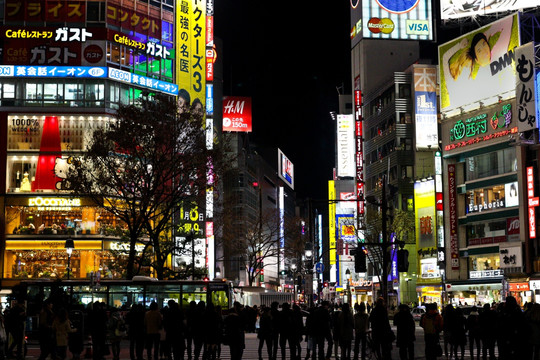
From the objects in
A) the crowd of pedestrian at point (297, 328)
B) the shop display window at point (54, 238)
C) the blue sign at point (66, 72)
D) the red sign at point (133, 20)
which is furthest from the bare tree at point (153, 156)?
the red sign at point (133, 20)

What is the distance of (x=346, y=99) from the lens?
157 m

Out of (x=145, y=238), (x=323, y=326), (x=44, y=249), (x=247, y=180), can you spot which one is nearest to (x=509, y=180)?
(x=145, y=238)

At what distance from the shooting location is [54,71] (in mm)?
67062

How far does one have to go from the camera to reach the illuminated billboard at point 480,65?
231 ft

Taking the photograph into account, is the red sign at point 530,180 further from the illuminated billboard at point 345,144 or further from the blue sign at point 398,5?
the illuminated billboard at point 345,144

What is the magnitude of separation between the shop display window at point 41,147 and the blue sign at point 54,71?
11.2ft

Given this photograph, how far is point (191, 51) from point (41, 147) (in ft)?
58.8

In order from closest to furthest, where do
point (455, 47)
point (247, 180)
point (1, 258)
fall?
point (1, 258)
point (455, 47)
point (247, 180)

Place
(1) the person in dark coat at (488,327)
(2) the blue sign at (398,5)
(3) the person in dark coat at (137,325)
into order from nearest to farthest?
(1) the person in dark coat at (488,327)
(3) the person in dark coat at (137,325)
(2) the blue sign at (398,5)

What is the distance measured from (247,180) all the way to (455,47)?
224 ft

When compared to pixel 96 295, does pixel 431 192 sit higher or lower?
higher

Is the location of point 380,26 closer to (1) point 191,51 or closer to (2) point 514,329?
(1) point 191,51

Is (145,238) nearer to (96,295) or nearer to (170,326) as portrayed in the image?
(96,295)

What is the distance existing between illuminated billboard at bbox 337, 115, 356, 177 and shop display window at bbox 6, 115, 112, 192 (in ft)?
209
